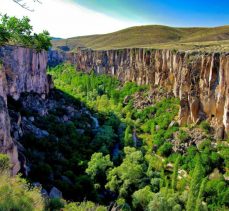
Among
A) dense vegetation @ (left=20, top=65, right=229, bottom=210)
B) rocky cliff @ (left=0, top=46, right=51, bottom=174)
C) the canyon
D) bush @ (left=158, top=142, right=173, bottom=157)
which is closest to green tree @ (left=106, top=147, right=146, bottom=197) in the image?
dense vegetation @ (left=20, top=65, right=229, bottom=210)

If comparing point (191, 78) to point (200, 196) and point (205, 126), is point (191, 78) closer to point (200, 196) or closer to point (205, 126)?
point (205, 126)

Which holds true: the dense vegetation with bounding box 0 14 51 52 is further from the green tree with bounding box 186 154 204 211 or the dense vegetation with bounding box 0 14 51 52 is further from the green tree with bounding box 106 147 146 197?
the green tree with bounding box 106 147 146 197

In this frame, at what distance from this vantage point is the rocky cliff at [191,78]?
125ft

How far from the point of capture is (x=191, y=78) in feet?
147

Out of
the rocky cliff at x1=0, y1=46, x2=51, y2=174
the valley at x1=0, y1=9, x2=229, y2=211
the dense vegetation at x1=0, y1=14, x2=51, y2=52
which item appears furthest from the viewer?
the rocky cliff at x1=0, y1=46, x2=51, y2=174

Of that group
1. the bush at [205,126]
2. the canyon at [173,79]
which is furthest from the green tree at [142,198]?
the bush at [205,126]

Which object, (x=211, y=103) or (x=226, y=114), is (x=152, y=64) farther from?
(x=226, y=114)

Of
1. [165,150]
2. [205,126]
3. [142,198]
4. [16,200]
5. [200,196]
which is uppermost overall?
[16,200]

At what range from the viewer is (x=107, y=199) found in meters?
29.5

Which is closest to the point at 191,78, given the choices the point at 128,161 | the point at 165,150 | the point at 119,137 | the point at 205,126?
the point at 205,126

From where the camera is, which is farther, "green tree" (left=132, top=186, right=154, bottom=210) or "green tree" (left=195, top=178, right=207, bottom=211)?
"green tree" (left=132, top=186, right=154, bottom=210)

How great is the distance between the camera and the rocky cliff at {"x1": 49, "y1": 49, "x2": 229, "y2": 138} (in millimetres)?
37969

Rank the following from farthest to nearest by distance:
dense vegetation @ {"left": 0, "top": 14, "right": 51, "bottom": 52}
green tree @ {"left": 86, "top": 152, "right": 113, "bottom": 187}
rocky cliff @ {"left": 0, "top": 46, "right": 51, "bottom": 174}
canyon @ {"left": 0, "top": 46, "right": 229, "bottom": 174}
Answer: rocky cliff @ {"left": 0, "top": 46, "right": 51, "bottom": 174} → canyon @ {"left": 0, "top": 46, "right": 229, "bottom": 174} → green tree @ {"left": 86, "top": 152, "right": 113, "bottom": 187} → dense vegetation @ {"left": 0, "top": 14, "right": 51, "bottom": 52}

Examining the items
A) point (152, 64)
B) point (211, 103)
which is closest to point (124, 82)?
point (152, 64)
